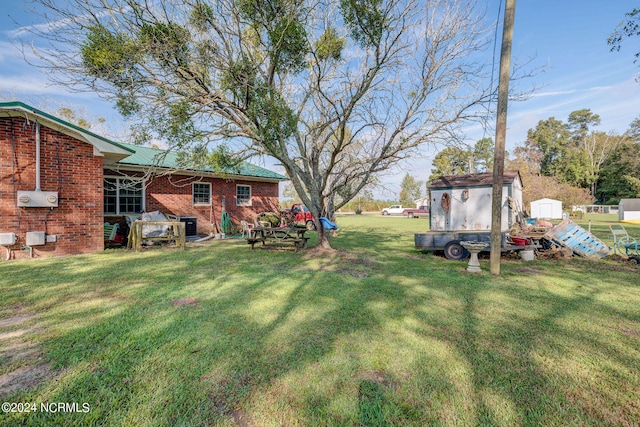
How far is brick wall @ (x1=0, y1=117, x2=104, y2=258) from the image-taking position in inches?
290

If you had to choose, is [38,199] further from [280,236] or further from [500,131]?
[500,131]

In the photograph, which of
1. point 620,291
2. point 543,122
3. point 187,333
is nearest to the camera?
point 187,333

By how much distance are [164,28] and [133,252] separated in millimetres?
6559

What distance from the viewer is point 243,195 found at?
634 inches

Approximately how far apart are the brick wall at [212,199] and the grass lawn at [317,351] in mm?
7353

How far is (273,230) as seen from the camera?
9.69 m

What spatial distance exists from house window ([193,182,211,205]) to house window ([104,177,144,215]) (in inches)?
95.8

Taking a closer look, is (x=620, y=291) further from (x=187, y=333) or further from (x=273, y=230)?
(x=273, y=230)

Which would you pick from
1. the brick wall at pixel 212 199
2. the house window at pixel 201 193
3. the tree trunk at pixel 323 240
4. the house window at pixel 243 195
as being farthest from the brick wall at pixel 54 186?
the house window at pixel 243 195

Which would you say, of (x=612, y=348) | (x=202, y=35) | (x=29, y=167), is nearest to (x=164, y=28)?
(x=202, y=35)

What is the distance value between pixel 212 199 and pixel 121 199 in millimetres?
3960

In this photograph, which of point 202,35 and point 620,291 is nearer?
point 620,291

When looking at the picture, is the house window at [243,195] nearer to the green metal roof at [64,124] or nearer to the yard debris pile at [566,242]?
the green metal roof at [64,124]

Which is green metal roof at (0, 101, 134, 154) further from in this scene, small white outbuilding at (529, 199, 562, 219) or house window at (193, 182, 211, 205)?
small white outbuilding at (529, 199, 562, 219)
